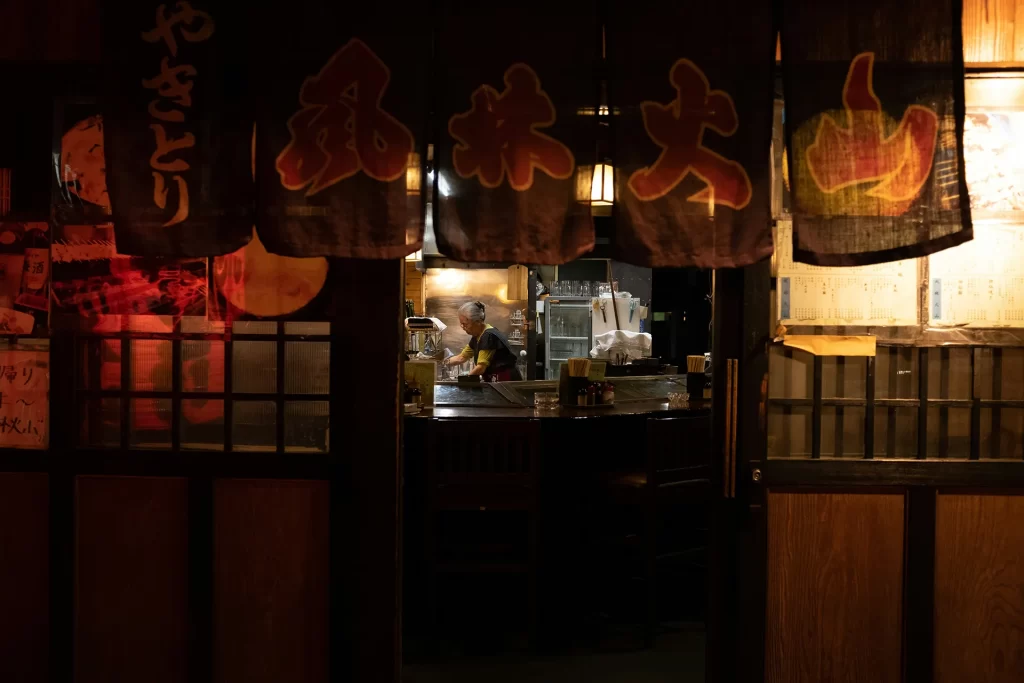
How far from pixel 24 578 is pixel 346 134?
311 cm

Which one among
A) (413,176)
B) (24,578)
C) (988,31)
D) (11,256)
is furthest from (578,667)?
(988,31)

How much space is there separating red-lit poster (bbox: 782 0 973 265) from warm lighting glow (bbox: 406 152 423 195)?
6.07ft

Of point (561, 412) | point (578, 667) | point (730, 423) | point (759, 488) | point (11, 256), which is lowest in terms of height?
point (578, 667)

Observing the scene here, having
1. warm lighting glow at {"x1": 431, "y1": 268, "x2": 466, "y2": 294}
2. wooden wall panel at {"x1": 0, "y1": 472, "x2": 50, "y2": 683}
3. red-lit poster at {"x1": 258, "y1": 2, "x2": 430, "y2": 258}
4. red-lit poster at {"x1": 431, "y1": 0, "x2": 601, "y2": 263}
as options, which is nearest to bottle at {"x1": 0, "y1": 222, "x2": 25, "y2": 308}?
wooden wall panel at {"x1": 0, "y1": 472, "x2": 50, "y2": 683}

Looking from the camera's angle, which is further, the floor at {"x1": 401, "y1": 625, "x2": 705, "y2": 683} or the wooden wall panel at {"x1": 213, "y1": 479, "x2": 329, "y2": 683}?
the floor at {"x1": 401, "y1": 625, "x2": 705, "y2": 683}

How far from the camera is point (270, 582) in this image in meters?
3.79

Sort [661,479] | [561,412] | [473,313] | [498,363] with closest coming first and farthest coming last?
[661,479] < [561,412] < [473,313] < [498,363]

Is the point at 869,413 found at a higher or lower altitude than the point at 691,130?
lower

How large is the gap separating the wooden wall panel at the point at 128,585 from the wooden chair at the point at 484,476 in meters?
1.83

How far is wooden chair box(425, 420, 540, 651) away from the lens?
511 centimetres

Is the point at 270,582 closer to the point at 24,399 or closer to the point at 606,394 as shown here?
Answer: the point at 24,399

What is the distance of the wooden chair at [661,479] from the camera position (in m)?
5.27

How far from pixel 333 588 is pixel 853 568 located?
287 centimetres

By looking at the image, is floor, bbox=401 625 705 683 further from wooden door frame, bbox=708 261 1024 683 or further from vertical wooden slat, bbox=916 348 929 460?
vertical wooden slat, bbox=916 348 929 460
